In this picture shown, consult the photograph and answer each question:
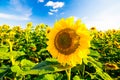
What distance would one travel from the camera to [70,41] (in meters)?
2.41

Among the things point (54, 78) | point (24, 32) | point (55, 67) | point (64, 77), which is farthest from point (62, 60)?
point (24, 32)

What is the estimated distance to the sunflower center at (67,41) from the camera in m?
2.42

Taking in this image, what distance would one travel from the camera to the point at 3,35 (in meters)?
6.72

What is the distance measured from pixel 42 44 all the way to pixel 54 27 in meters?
4.96

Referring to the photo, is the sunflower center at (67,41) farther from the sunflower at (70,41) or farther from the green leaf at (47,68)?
the green leaf at (47,68)

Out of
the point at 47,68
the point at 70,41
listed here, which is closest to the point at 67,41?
the point at 70,41

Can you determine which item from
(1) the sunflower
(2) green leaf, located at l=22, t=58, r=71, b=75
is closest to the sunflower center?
(1) the sunflower

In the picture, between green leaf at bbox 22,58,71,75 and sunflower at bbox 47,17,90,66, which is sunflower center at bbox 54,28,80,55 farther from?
green leaf at bbox 22,58,71,75

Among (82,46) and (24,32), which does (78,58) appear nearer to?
(82,46)

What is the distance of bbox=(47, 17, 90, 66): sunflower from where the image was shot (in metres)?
2.40

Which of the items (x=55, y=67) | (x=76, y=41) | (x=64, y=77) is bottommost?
(x=64, y=77)

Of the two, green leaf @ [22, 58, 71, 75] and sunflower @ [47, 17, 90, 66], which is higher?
sunflower @ [47, 17, 90, 66]

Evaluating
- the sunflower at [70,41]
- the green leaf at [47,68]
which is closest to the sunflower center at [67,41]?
the sunflower at [70,41]

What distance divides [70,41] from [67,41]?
0.03 metres
